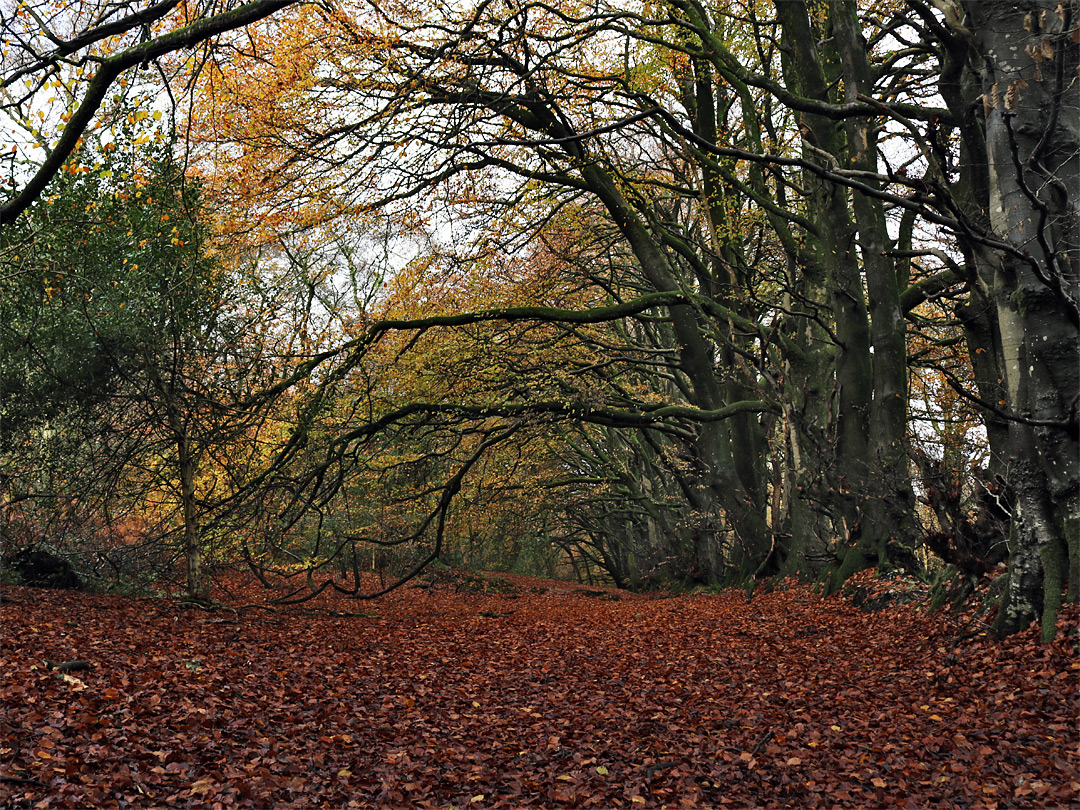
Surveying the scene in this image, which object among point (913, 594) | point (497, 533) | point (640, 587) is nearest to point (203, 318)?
point (913, 594)

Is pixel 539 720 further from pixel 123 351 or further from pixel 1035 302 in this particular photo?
pixel 123 351

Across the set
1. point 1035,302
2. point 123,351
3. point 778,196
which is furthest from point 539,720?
point 778,196

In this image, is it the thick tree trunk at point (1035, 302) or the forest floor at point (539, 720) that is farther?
the thick tree trunk at point (1035, 302)

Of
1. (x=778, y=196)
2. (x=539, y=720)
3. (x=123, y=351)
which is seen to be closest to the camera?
(x=539, y=720)

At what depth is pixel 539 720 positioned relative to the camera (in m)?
6.00

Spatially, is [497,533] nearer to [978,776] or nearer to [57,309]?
[57,309]

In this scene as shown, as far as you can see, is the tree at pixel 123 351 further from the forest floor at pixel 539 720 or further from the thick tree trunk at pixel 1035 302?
the thick tree trunk at pixel 1035 302

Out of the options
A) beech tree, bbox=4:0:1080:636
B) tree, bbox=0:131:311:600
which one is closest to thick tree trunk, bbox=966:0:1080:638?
beech tree, bbox=4:0:1080:636

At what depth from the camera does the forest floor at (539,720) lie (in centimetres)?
409

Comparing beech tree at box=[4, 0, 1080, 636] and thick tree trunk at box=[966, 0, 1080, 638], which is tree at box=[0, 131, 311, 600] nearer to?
beech tree at box=[4, 0, 1080, 636]

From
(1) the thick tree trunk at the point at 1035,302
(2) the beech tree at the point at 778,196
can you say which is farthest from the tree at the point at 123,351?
(1) the thick tree trunk at the point at 1035,302

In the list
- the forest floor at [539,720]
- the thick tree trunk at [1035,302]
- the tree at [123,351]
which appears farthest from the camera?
the tree at [123,351]

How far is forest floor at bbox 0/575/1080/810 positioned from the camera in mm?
4094

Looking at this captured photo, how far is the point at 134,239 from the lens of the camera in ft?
35.4
